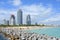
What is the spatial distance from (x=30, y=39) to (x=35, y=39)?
2.06 ft

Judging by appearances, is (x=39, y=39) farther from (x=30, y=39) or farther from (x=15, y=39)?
(x=15, y=39)

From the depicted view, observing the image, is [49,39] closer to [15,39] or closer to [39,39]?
[39,39]

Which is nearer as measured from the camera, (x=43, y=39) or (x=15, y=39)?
(x=43, y=39)

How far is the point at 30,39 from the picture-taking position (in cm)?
1558

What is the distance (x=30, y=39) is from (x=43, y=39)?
111 cm

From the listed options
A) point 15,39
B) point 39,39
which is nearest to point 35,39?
point 39,39

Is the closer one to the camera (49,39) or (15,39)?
(49,39)

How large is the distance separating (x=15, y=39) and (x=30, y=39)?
1.56 metres

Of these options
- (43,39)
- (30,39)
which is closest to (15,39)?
(30,39)

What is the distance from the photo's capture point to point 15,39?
16.5 metres

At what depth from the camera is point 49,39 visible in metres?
15.3

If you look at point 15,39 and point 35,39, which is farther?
point 15,39

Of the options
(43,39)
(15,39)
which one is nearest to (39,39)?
(43,39)

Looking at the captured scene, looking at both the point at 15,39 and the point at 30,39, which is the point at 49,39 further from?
the point at 15,39
